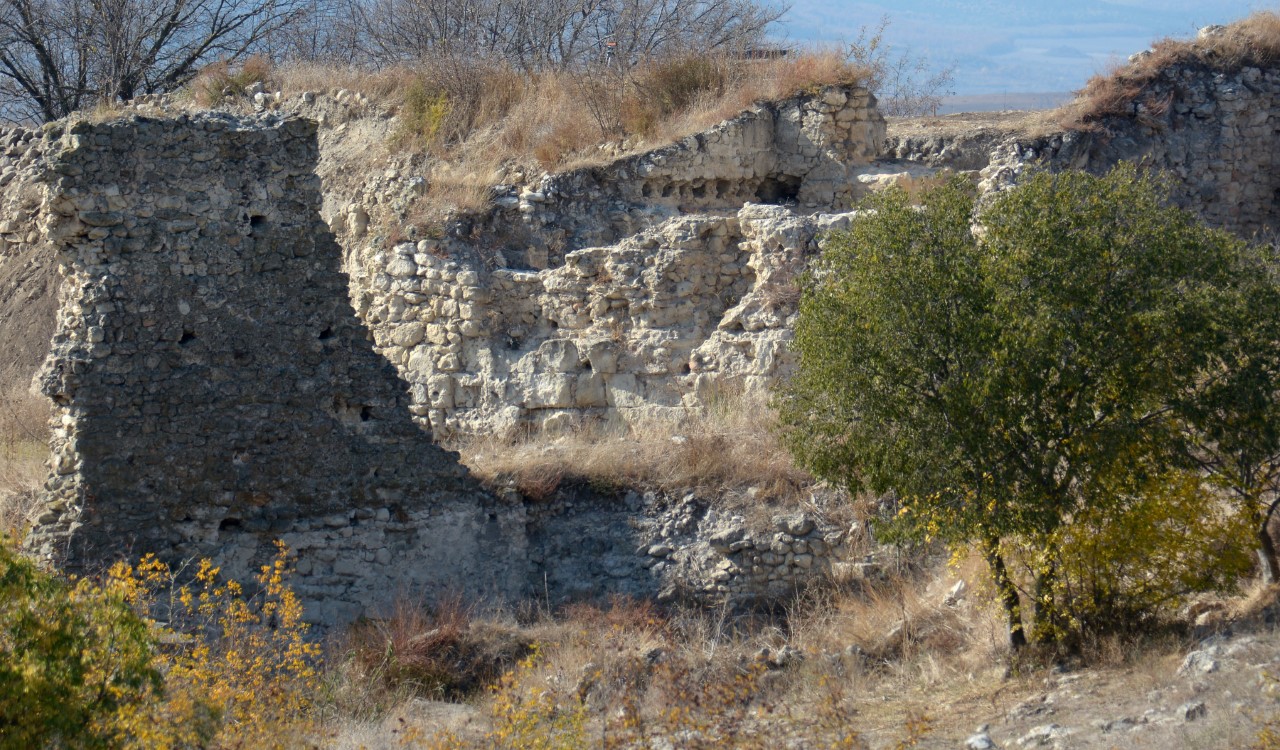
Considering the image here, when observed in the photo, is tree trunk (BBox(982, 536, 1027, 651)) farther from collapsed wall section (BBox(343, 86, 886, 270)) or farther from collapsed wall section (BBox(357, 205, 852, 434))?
collapsed wall section (BBox(343, 86, 886, 270))

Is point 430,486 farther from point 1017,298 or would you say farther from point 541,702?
point 1017,298

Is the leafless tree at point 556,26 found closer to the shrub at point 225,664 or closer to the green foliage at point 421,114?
the green foliage at point 421,114

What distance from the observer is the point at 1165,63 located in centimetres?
1914

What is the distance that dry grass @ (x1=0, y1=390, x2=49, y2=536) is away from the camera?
417 inches

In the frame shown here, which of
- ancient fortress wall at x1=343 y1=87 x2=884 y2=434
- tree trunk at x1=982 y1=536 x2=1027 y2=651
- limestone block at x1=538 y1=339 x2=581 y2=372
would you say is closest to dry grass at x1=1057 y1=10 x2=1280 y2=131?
ancient fortress wall at x1=343 y1=87 x2=884 y2=434

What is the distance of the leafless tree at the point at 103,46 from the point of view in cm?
2248

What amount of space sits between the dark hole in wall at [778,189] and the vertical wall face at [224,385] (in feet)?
23.6

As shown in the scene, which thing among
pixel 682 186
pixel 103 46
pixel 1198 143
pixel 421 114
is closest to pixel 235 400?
pixel 682 186

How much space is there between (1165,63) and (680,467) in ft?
37.5

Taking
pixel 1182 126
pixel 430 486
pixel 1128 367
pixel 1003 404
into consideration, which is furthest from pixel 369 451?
pixel 1182 126

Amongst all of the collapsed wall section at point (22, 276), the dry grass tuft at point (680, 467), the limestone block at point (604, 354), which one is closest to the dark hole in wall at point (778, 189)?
the limestone block at point (604, 354)

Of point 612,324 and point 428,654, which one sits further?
point 612,324

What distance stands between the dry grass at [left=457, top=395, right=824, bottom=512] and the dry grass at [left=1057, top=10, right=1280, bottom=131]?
8.76m

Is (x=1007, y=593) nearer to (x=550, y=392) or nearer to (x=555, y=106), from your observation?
(x=550, y=392)
